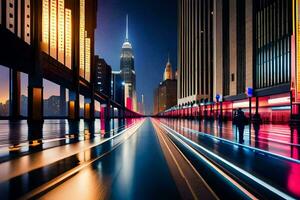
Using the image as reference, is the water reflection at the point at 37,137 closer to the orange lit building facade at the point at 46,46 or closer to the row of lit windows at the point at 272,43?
the orange lit building facade at the point at 46,46

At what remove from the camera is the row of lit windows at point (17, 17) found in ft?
123

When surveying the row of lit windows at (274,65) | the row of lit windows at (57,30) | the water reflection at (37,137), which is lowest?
the water reflection at (37,137)

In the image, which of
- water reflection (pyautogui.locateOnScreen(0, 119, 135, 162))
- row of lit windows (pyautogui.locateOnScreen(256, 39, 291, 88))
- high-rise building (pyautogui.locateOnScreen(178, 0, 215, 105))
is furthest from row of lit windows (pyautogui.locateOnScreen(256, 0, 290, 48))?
high-rise building (pyautogui.locateOnScreen(178, 0, 215, 105))

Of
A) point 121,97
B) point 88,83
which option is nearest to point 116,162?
point 88,83

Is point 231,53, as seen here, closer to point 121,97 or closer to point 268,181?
point 268,181

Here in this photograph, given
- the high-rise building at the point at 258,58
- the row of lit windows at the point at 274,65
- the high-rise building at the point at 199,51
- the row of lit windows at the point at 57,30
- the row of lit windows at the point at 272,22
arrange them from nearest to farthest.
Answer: the row of lit windows at the point at 57,30 → the high-rise building at the point at 258,58 → the row of lit windows at the point at 274,65 → the row of lit windows at the point at 272,22 → the high-rise building at the point at 199,51

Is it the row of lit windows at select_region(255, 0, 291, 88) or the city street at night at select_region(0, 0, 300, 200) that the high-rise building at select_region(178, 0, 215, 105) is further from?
the row of lit windows at select_region(255, 0, 291, 88)

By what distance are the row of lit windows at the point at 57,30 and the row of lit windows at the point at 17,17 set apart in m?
5.42

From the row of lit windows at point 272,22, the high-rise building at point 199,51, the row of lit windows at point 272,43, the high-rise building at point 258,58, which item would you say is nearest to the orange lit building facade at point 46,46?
the high-rise building at point 258,58

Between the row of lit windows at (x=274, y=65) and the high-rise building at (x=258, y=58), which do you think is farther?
the row of lit windows at (x=274, y=65)

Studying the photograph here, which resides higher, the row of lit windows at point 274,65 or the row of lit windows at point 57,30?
the row of lit windows at point 57,30

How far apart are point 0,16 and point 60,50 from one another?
22596mm

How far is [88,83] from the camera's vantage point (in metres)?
80.6

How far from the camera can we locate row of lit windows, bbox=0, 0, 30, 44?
3762cm
